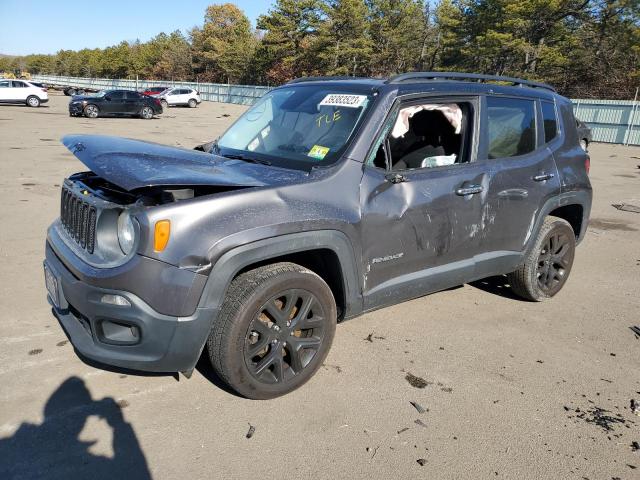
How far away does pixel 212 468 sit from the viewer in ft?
8.02

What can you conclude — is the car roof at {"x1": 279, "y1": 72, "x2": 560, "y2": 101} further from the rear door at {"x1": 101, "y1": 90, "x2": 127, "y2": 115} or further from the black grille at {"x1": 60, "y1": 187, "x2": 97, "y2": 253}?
the rear door at {"x1": 101, "y1": 90, "x2": 127, "y2": 115}

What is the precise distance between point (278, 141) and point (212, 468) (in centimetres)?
217

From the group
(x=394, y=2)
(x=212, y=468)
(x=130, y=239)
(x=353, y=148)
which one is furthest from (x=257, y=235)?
(x=394, y=2)

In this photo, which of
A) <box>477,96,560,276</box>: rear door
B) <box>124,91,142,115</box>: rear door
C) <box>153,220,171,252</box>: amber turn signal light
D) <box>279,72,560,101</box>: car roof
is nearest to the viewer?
<box>153,220,171,252</box>: amber turn signal light

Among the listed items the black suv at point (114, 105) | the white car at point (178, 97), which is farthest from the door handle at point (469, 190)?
the white car at point (178, 97)

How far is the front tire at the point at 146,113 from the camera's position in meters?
27.7

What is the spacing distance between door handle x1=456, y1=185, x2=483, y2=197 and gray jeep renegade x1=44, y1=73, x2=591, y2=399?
16 mm

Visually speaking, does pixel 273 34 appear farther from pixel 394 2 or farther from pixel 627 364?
pixel 627 364

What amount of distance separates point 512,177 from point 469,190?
564mm

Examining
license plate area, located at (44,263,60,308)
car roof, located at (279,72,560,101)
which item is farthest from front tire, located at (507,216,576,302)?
license plate area, located at (44,263,60,308)

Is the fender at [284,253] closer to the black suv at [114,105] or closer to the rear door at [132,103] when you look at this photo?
the black suv at [114,105]

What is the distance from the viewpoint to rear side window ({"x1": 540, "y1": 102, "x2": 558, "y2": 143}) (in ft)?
14.5

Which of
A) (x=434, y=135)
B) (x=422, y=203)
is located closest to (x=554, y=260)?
(x=434, y=135)

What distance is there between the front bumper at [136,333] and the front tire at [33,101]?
33487 millimetres
